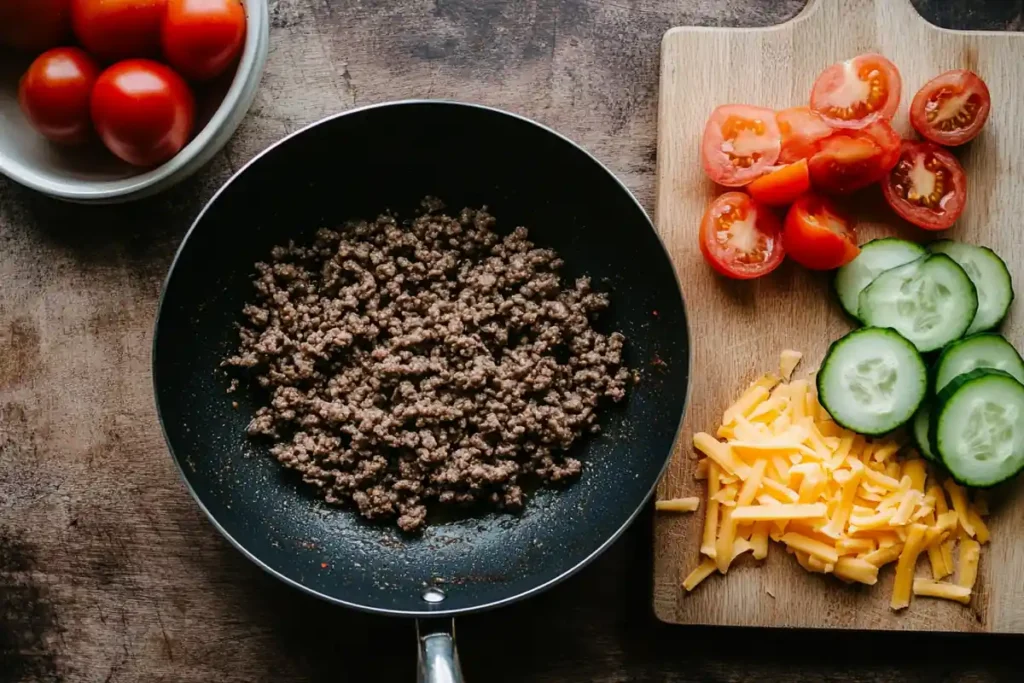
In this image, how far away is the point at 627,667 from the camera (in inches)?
80.3

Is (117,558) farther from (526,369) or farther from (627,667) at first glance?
(627,667)

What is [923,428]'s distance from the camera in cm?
192

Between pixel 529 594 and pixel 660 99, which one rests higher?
pixel 660 99

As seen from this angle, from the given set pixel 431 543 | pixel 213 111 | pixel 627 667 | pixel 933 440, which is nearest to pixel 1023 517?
pixel 933 440

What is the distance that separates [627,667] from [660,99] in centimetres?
132

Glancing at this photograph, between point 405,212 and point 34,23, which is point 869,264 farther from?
point 34,23

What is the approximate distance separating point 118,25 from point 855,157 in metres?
1.56

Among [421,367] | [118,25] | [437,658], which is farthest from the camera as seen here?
[421,367]

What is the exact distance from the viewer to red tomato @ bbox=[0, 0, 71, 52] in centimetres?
179

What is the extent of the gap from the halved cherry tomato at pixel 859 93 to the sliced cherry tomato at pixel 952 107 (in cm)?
7

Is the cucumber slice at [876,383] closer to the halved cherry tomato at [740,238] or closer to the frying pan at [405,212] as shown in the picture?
the halved cherry tomato at [740,238]

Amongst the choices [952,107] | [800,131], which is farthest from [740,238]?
[952,107]

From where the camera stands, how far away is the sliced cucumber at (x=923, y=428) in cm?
192

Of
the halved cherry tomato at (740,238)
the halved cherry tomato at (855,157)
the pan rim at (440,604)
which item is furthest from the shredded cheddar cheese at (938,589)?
the halved cherry tomato at (855,157)
